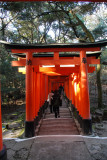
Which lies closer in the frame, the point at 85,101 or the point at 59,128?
the point at 85,101

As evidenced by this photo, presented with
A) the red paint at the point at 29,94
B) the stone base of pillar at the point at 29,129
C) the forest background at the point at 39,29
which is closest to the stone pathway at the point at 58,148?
the stone base of pillar at the point at 29,129

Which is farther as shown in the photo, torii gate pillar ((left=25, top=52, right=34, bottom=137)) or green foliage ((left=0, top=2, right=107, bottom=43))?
green foliage ((left=0, top=2, right=107, bottom=43))

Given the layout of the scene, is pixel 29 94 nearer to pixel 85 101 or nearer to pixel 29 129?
pixel 29 129

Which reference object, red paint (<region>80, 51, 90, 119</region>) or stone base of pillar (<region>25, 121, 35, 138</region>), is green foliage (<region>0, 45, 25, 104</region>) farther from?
red paint (<region>80, 51, 90, 119</region>)

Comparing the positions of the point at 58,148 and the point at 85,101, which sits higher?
the point at 85,101

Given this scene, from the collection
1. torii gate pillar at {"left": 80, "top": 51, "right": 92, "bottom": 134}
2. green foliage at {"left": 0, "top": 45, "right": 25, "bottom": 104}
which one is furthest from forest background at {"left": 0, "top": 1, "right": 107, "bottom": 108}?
torii gate pillar at {"left": 80, "top": 51, "right": 92, "bottom": 134}

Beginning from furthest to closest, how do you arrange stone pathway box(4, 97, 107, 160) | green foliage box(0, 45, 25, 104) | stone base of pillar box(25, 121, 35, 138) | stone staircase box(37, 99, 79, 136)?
green foliage box(0, 45, 25, 104) → stone staircase box(37, 99, 79, 136) → stone base of pillar box(25, 121, 35, 138) → stone pathway box(4, 97, 107, 160)

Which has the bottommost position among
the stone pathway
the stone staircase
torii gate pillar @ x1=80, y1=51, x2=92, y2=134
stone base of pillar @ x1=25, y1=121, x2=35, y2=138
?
the stone staircase

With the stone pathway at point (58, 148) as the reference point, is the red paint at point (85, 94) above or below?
above

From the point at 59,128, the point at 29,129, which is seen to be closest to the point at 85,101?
the point at 59,128

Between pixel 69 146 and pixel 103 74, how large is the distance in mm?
16626

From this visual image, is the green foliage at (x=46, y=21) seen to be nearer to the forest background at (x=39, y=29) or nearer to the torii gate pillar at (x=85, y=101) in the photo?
the forest background at (x=39, y=29)

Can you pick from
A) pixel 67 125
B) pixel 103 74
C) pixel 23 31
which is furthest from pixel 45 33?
pixel 67 125

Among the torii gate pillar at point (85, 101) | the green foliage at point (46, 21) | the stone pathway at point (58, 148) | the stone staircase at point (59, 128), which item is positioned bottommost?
the stone staircase at point (59, 128)
